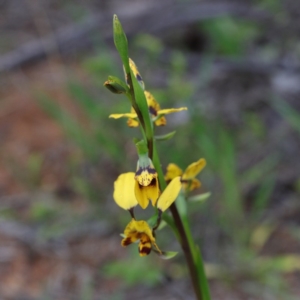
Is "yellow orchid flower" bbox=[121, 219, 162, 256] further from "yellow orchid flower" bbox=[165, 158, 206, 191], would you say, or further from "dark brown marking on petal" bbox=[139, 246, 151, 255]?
"yellow orchid flower" bbox=[165, 158, 206, 191]

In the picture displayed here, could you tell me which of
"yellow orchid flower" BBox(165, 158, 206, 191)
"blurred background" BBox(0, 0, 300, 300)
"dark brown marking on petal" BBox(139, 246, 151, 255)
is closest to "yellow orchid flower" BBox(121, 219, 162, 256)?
"dark brown marking on petal" BBox(139, 246, 151, 255)

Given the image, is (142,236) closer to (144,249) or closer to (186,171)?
(144,249)

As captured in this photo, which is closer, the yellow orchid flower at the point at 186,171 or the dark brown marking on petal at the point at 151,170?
the dark brown marking on petal at the point at 151,170

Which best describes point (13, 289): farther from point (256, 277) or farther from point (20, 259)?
point (256, 277)

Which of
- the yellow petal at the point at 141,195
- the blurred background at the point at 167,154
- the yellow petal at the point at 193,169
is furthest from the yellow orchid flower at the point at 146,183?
the blurred background at the point at 167,154

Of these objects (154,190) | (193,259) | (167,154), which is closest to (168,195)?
(154,190)

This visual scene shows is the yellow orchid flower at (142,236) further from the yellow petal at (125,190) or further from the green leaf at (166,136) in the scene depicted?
the green leaf at (166,136)
